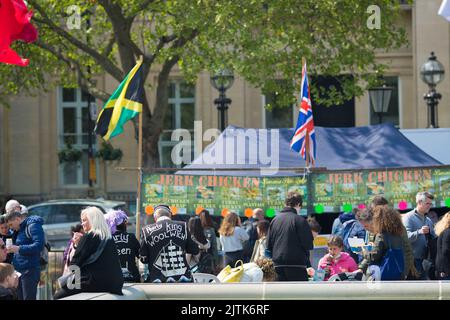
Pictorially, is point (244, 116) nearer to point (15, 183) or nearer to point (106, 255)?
point (15, 183)

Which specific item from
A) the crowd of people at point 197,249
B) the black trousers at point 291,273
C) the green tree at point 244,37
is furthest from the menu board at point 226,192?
the green tree at point 244,37

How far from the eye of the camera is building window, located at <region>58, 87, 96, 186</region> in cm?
3547

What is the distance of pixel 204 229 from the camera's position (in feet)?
52.9

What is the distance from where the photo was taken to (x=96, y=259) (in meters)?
9.85

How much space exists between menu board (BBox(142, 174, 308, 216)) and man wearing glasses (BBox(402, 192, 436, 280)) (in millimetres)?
3551

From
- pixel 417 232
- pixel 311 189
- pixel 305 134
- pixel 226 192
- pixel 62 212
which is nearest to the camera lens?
pixel 417 232

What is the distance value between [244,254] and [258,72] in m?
6.94

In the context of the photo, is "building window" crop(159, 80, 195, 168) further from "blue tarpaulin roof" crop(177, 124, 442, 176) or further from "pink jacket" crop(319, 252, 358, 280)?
"pink jacket" crop(319, 252, 358, 280)

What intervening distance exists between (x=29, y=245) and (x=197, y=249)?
2394 millimetres

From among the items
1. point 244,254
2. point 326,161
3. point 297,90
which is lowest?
point 244,254

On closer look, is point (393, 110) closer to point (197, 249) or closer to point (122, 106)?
point (122, 106)

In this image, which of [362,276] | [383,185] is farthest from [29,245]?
[383,185]

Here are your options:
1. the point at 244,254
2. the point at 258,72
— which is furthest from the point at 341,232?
the point at 258,72

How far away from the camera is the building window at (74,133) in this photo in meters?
35.5
